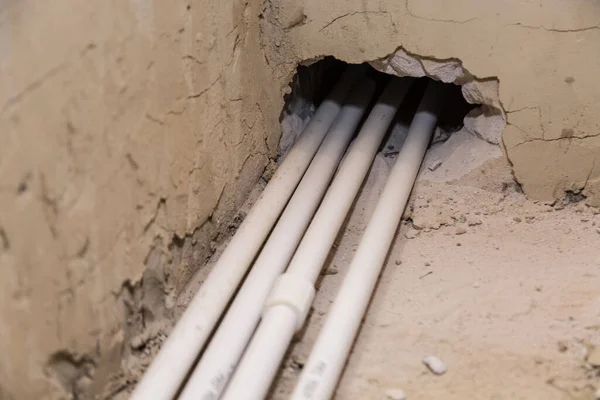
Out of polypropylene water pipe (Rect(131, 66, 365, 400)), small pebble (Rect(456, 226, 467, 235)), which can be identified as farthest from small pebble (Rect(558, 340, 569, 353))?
polypropylene water pipe (Rect(131, 66, 365, 400))

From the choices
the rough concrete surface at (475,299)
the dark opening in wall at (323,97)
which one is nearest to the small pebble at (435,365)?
the rough concrete surface at (475,299)

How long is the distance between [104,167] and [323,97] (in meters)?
0.94

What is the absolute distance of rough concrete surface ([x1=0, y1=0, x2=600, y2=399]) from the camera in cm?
89

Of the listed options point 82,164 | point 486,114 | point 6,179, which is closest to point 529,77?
point 486,114

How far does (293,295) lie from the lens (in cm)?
118

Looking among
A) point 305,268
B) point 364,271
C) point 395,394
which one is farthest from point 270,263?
point 395,394

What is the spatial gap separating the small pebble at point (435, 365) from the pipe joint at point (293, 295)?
0.75 feet

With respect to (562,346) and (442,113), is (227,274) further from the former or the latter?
(442,113)

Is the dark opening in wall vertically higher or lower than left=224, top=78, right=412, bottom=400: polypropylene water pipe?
higher

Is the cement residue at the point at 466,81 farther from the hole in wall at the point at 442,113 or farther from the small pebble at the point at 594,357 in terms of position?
the small pebble at the point at 594,357

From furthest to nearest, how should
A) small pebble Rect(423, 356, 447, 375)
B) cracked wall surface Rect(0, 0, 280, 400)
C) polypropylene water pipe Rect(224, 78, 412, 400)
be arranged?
small pebble Rect(423, 356, 447, 375)
polypropylene water pipe Rect(224, 78, 412, 400)
cracked wall surface Rect(0, 0, 280, 400)

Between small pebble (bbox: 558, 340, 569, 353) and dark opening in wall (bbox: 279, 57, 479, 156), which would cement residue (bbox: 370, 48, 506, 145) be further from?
small pebble (bbox: 558, 340, 569, 353)

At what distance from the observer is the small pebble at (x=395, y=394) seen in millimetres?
1136

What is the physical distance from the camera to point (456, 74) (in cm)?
143
